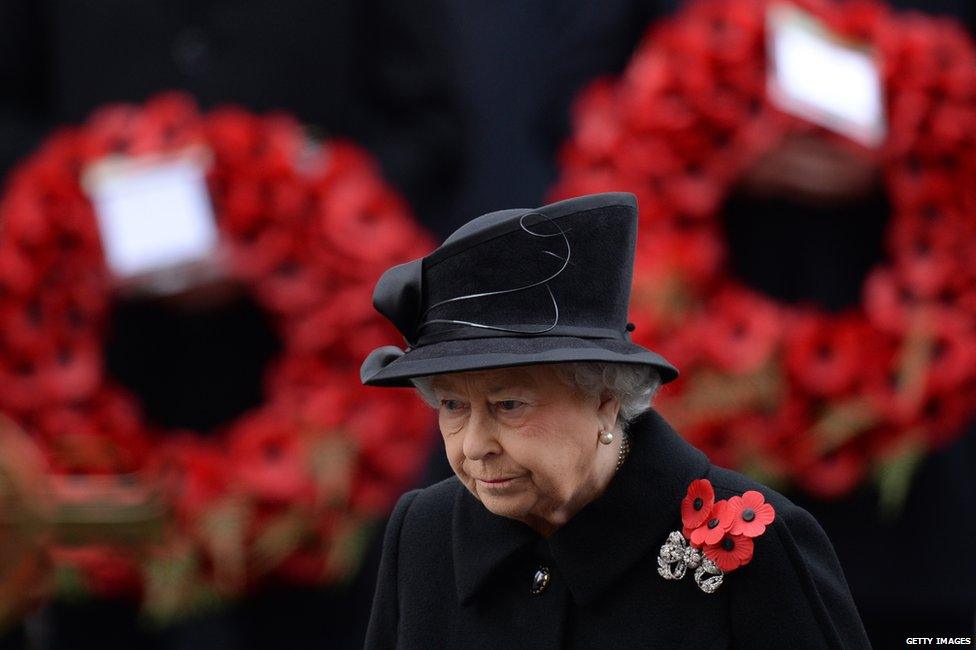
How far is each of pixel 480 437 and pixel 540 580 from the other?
0.74 feet

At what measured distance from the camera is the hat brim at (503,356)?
72.9 inches

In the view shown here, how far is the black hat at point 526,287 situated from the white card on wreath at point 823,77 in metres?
1.55

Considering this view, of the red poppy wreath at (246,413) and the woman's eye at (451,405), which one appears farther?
the red poppy wreath at (246,413)

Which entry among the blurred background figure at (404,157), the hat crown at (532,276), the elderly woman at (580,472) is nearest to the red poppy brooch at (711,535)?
the elderly woman at (580,472)

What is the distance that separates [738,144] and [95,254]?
1304 mm

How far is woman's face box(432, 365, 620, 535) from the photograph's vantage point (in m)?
1.93

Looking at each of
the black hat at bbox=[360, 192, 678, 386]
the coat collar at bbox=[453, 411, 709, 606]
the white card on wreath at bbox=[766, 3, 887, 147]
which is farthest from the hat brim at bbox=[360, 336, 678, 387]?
the white card on wreath at bbox=[766, 3, 887, 147]

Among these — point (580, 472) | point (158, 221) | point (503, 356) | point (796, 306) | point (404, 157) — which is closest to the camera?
point (503, 356)

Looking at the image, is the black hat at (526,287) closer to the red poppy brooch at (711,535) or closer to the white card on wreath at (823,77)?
the red poppy brooch at (711,535)

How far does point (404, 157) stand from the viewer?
12.8 feet

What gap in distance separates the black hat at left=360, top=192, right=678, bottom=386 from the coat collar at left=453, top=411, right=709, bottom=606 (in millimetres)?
119

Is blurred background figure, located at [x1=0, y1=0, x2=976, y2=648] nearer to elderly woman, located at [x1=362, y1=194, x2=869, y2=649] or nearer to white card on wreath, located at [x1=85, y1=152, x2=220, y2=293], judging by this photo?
white card on wreath, located at [x1=85, y1=152, x2=220, y2=293]

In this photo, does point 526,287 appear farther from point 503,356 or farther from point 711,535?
point 711,535

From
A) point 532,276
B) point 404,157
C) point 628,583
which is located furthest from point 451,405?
point 404,157
